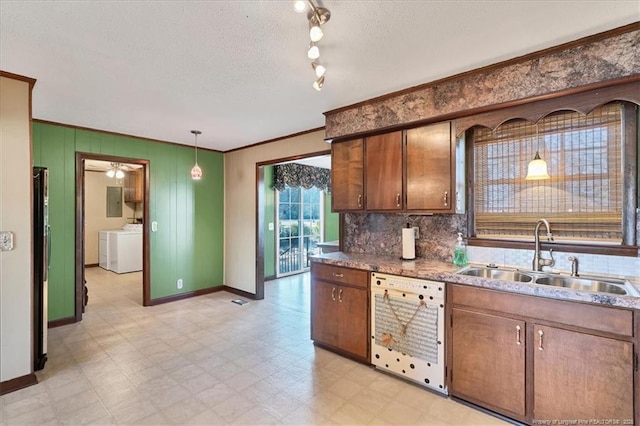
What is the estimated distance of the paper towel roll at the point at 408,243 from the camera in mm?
3000

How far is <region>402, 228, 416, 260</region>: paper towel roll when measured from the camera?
3000 millimetres

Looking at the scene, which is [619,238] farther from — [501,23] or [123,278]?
[123,278]

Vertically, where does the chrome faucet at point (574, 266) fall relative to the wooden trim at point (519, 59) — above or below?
below

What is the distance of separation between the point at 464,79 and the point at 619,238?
5.13 ft

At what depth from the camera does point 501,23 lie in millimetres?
1824

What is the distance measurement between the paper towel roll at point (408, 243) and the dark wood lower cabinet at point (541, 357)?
2.28 ft

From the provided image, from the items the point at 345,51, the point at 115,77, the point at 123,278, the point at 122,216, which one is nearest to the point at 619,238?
the point at 345,51

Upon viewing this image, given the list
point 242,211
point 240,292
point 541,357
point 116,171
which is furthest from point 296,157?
A: point 116,171

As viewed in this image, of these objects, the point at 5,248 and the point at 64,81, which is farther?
the point at 64,81

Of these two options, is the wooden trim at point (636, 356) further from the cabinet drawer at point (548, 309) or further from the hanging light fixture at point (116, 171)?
the hanging light fixture at point (116, 171)

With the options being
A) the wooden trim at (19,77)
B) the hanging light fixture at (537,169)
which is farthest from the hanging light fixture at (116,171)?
the hanging light fixture at (537,169)

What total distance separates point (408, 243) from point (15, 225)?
10.8 ft

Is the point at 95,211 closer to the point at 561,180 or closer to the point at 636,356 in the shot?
the point at 561,180

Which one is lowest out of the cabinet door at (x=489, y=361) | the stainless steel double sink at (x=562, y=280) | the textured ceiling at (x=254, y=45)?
the cabinet door at (x=489, y=361)
